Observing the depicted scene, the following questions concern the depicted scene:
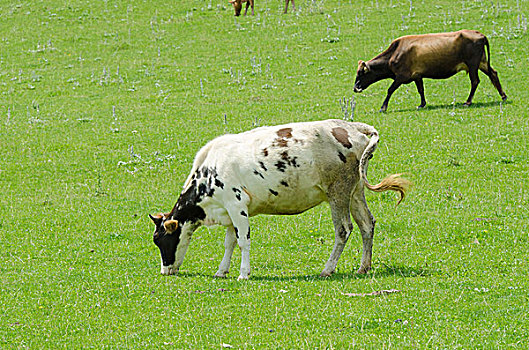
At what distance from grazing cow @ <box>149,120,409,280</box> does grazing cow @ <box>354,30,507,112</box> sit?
12579 mm

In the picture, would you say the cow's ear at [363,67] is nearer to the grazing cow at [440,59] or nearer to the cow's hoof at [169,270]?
the grazing cow at [440,59]

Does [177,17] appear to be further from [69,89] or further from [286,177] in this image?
[286,177]

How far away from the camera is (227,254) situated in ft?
39.6

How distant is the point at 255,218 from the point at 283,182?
4498 mm

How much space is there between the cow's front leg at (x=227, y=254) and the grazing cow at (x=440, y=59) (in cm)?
1287

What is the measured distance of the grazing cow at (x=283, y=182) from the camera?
38.0 feet

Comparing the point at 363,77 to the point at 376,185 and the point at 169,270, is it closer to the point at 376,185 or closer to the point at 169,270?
the point at 376,185

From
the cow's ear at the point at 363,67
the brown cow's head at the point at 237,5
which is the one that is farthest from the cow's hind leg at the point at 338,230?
the brown cow's head at the point at 237,5

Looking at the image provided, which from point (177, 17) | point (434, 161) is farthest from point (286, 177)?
point (177, 17)

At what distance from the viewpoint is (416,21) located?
33781 mm

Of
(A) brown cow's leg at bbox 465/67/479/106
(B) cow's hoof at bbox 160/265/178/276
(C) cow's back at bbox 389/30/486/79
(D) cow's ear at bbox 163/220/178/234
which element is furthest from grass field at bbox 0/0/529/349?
(C) cow's back at bbox 389/30/486/79

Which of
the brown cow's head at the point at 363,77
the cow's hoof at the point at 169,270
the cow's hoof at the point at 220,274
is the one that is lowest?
the brown cow's head at the point at 363,77

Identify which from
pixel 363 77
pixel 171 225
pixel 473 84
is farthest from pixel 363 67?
pixel 171 225

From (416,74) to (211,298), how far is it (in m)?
16.3
